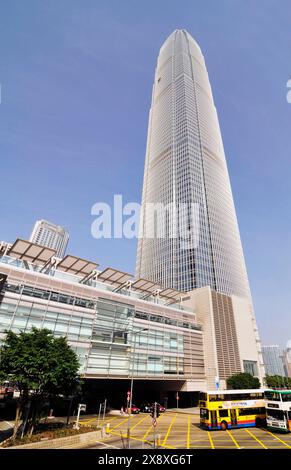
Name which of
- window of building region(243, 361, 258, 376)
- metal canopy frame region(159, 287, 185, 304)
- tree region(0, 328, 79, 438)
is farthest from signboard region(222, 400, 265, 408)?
window of building region(243, 361, 258, 376)

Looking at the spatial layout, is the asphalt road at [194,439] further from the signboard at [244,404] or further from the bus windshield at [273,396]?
the bus windshield at [273,396]

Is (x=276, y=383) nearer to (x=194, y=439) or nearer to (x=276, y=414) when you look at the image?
(x=276, y=414)

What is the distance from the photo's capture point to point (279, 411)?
2922 centimetres

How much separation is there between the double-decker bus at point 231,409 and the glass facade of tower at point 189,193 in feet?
253

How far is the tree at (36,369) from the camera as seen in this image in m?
23.8

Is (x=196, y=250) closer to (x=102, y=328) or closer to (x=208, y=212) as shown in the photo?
(x=208, y=212)

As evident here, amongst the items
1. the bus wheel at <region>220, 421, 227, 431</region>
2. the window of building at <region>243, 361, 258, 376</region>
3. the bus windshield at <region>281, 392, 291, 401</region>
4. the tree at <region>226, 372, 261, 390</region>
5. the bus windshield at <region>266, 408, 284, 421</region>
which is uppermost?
the window of building at <region>243, 361, 258, 376</region>

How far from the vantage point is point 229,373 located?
6191cm

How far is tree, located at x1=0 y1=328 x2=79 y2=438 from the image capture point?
23.8 m

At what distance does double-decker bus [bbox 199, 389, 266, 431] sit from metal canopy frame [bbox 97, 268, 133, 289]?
981 inches

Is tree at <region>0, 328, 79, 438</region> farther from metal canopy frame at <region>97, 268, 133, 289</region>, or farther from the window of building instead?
the window of building

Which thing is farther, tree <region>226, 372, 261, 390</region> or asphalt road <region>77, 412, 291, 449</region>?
tree <region>226, 372, 261, 390</region>

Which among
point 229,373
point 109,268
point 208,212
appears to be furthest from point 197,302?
point 208,212

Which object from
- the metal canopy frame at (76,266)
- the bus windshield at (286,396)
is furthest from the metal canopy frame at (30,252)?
the bus windshield at (286,396)
